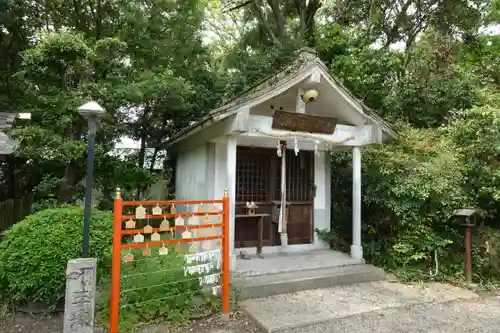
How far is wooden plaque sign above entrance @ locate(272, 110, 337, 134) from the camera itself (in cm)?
650

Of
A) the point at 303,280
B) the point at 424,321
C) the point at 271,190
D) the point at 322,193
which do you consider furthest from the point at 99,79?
the point at 424,321

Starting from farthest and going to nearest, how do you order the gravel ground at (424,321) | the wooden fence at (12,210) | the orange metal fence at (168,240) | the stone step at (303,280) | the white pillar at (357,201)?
the wooden fence at (12,210)
the white pillar at (357,201)
the stone step at (303,280)
the gravel ground at (424,321)
the orange metal fence at (168,240)

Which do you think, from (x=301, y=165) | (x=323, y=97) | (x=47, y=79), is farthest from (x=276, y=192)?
(x=47, y=79)

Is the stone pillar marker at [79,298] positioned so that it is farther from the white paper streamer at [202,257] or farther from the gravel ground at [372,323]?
the white paper streamer at [202,257]

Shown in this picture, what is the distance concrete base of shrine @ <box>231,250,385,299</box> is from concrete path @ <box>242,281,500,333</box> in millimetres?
161

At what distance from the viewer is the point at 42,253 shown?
14.9 feet

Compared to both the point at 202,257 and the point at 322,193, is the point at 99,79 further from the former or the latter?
the point at 322,193

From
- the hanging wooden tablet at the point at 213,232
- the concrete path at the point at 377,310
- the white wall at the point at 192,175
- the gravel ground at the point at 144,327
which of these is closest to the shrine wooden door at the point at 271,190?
the hanging wooden tablet at the point at 213,232

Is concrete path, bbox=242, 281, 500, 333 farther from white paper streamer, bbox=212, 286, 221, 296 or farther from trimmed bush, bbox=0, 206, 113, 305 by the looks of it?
trimmed bush, bbox=0, 206, 113, 305

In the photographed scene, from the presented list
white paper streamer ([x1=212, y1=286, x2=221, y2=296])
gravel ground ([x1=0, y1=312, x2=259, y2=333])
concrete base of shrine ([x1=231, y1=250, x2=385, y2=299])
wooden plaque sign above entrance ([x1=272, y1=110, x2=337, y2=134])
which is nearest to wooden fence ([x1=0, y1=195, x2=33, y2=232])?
gravel ground ([x1=0, y1=312, x2=259, y2=333])

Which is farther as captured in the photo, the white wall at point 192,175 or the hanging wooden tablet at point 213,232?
the white wall at point 192,175

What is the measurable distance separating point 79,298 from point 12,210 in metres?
6.89

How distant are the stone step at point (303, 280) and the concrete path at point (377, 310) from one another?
5.6 inches

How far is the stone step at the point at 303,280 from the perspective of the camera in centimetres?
576
